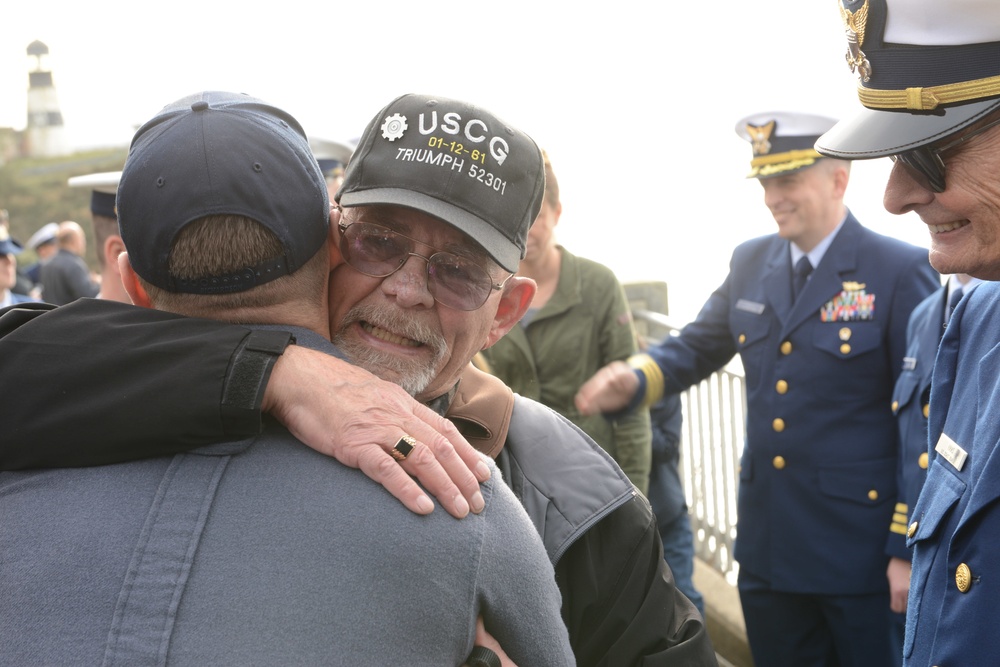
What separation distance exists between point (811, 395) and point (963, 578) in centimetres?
214

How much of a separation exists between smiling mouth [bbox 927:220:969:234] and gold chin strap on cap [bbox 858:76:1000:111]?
0.23 metres

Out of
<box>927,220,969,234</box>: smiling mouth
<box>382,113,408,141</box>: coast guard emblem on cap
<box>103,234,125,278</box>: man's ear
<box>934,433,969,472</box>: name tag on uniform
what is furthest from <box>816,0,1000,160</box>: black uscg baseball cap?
<box>103,234,125,278</box>: man's ear

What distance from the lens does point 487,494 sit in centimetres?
141

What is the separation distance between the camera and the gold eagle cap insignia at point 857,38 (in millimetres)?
1855

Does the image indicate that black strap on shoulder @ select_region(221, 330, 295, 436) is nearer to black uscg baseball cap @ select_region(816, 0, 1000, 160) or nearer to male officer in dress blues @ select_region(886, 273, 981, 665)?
black uscg baseball cap @ select_region(816, 0, 1000, 160)

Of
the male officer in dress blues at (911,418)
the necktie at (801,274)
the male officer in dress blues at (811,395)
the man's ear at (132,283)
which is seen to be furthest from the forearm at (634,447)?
the man's ear at (132,283)

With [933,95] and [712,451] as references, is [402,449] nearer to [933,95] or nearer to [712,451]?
[933,95]

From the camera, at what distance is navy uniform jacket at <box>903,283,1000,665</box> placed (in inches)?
68.9

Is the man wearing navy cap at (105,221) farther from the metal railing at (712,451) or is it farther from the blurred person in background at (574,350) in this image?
the metal railing at (712,451)

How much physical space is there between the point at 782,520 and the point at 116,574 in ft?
10.6

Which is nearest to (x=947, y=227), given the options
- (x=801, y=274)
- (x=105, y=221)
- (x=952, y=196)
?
(x=952, y=196)

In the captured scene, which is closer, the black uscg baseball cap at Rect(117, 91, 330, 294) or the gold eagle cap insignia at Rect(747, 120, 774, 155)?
the black uscg baseball cap at Rect(117, 91, 330, 294)

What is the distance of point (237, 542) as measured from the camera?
125 centimetres

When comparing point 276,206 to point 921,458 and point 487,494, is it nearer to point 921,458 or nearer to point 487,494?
point 487,494
